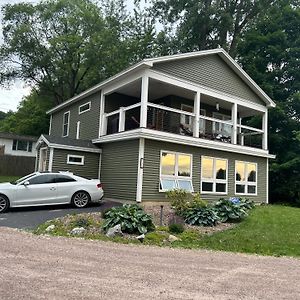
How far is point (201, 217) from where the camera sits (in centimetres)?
1166

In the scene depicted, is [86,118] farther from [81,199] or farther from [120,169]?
[81,199]

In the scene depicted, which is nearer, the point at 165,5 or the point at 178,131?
the point at 178,131

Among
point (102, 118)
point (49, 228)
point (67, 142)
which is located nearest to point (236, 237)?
point (49, 228)

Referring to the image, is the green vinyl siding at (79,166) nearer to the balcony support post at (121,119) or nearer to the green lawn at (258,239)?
the balcony support post at (121,119)

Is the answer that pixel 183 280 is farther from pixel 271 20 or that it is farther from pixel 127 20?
pixel 127 20

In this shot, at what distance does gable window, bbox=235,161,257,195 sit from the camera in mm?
19192

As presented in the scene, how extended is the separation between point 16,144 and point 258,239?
107 feet

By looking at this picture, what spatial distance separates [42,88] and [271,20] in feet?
79.6

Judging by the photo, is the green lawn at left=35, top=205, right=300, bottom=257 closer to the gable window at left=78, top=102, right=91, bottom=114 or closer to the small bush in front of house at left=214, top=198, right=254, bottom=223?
the small bush in front of house at left=214, top=198, right=254, bottom=223

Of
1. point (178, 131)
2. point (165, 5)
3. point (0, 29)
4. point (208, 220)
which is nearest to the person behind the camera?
point (208, 220)

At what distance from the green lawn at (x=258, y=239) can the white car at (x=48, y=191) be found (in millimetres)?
5822

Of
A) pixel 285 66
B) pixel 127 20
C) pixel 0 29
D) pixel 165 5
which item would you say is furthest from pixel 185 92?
pixel 0 29

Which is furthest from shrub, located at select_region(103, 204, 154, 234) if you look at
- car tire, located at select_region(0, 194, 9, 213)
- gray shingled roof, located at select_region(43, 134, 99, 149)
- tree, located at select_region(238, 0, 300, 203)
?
tree, located at select_region(238, 0, 300, 203)

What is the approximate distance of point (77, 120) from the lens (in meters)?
21.9
